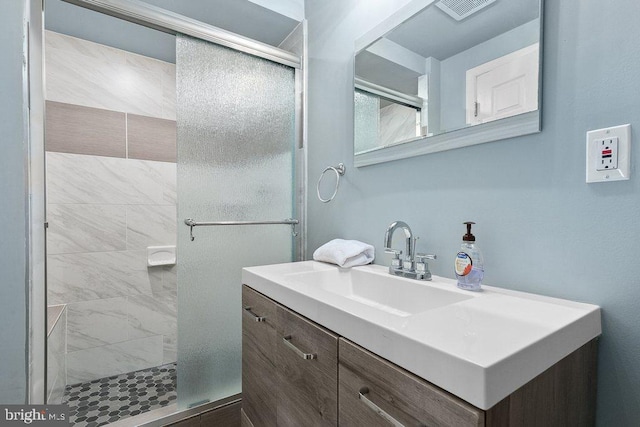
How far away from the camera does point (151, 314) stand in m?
2.07

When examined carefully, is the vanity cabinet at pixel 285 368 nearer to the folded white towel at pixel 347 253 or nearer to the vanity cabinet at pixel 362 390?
the vanity cabinet at pixel 362 390

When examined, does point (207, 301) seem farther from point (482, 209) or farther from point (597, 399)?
point (597, 399)

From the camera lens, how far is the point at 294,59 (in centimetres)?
166

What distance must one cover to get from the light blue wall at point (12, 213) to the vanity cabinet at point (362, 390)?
0.80 metres

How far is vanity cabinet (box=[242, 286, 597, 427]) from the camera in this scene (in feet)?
1.46

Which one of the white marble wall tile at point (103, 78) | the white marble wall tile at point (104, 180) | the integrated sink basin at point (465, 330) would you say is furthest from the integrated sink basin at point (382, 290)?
the white marble wall tile at point (103, 78)

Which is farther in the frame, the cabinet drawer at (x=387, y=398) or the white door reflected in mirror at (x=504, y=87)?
the white door reflected in mirror at (x=504, y=87)

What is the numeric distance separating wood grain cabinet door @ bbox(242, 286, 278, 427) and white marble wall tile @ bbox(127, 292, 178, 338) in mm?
1300

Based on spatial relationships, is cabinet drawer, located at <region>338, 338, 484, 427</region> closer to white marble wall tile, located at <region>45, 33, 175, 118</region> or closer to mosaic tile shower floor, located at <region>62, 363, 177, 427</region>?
mosaic tile shower floor, located at <region>62, 363, 177, 427</region>

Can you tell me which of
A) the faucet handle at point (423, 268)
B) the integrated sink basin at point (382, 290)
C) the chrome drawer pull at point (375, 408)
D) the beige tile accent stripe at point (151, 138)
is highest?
the beige tile accent stripe at point (151, 138)

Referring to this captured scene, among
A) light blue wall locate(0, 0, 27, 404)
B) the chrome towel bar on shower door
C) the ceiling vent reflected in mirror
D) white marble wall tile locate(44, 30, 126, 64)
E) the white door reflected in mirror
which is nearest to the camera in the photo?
the white door reflected in mirror

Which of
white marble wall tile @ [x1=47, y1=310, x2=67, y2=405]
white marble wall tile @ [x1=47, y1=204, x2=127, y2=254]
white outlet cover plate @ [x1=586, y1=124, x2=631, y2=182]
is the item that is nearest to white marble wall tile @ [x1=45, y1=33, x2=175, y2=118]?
white marble wall tile @ [x1=47, y1=204, x2=127, y2=254]

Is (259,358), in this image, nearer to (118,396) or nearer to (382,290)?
(382,290)

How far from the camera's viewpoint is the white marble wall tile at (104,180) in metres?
1.81
